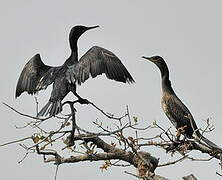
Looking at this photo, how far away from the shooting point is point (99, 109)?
7898mm

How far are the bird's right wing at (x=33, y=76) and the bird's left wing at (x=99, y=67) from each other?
606 millimetres

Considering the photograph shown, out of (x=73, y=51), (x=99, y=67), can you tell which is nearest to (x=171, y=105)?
(x=73, y=51)

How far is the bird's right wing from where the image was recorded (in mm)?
10516

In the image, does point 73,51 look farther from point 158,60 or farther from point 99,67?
point 158,60

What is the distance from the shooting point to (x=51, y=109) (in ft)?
29.9

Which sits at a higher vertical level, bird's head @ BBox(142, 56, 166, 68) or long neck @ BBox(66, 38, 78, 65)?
long neck @ BBox(66, 38, 78, 65)

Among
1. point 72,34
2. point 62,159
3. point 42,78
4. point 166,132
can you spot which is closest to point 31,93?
point 42,78

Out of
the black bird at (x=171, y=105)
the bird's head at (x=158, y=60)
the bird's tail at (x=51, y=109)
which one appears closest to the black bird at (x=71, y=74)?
the bird's tail at (x=51, y=109)

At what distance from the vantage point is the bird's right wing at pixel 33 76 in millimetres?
10516

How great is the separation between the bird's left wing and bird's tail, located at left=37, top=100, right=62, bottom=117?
485 mm

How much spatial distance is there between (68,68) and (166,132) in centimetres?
227

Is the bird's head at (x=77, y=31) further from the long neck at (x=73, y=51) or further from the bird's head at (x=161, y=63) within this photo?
the bird's head at (x=161, y=63)

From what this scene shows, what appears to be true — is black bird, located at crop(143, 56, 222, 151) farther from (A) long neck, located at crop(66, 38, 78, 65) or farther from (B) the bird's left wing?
(B) the bird's left wing

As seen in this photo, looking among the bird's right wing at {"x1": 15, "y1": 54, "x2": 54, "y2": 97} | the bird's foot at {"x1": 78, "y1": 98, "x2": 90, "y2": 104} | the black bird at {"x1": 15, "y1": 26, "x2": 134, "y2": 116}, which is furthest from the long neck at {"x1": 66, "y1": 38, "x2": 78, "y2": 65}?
the bird's foot at {"x1": 78, "y1": 98, "x2": 90, "y2": 104}
